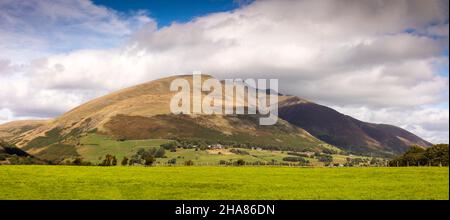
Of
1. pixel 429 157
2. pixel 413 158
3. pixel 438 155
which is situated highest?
pixel 438 155

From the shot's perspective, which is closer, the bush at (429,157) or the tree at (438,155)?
the tree at (438,155)

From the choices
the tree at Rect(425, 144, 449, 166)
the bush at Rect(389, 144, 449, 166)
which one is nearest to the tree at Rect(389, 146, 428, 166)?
the bush at Rect(389, 144, 449, 166)

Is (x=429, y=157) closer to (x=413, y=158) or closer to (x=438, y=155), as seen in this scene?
(x=438, y=155)

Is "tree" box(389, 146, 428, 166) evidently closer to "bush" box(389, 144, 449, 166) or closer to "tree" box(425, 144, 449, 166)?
"bush" box(389, 144, 449, 166)

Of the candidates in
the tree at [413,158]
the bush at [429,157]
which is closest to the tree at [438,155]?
the bush at [429,157]

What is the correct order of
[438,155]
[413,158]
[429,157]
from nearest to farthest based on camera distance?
[438,155]
[429,157]
[413,158]

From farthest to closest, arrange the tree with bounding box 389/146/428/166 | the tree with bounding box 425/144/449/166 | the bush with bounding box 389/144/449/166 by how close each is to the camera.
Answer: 1. the tree with bounding box 389/146/428/166
2. the bush with bounding box 389/144/449/166
3. the tree with bounding box 425/144/449/166

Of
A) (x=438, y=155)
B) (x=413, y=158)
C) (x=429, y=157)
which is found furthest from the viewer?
(x=413, y=158)

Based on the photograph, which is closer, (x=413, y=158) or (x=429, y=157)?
(x=429, y=157)

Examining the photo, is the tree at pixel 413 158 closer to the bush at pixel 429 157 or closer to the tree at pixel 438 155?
the bush at pixel 429 157

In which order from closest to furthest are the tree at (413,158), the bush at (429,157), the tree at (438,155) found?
the tree at (438,155), the bush at (429,157), the tree at (413,158)

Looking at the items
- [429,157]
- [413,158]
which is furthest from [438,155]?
[413,158]
